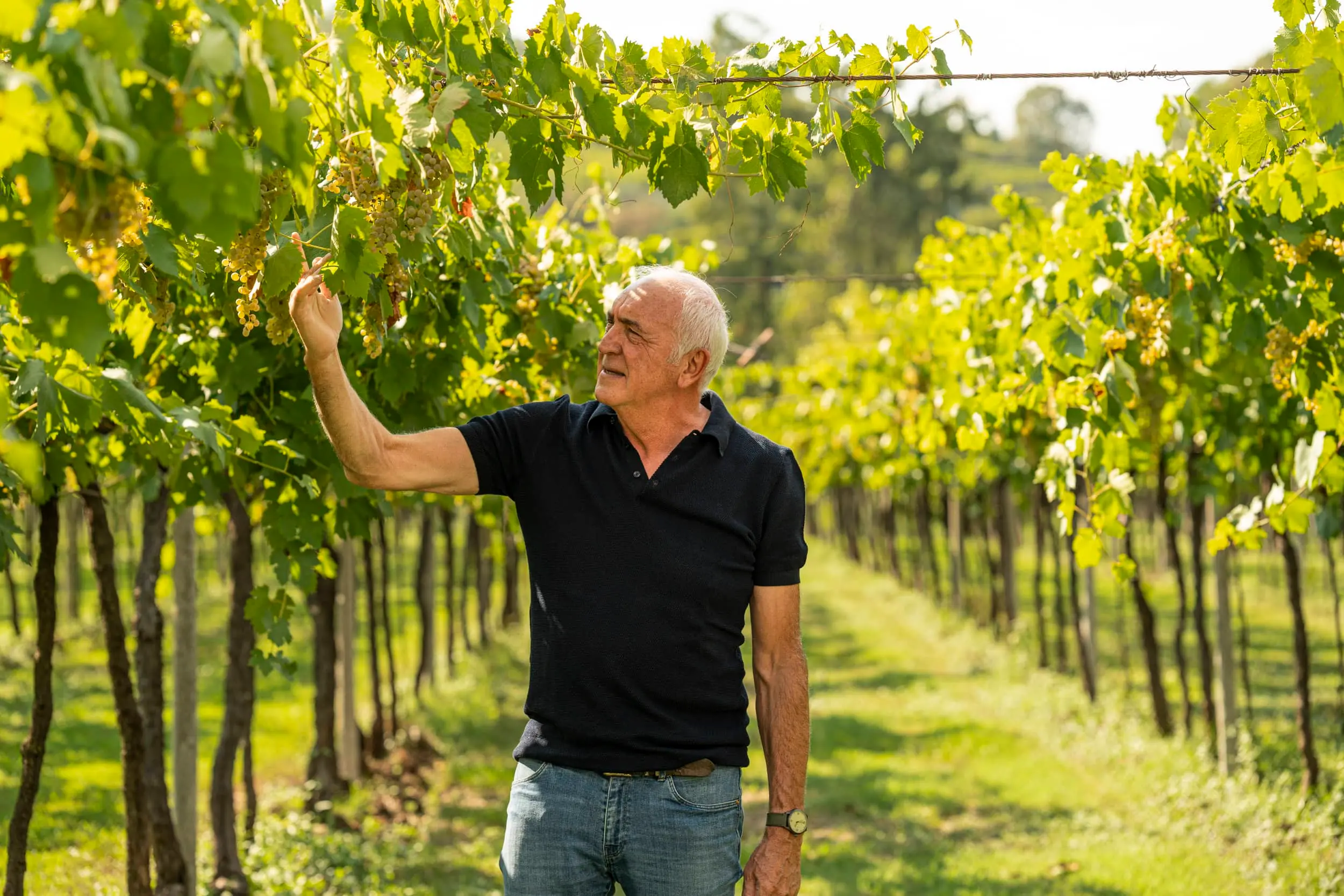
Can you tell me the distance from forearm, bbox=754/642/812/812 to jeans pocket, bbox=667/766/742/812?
97 mm

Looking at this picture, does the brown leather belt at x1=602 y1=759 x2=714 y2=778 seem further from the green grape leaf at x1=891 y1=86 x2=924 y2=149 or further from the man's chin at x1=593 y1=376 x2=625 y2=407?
the green grape leaf at x1=891 y1=86 x2=924 y2=149

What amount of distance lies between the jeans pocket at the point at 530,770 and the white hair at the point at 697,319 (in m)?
0.86

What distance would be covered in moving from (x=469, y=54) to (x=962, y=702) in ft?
34.1


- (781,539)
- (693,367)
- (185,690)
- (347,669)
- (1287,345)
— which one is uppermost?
(1287,345)

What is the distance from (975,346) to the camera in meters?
6.32

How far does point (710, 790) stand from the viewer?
2586 millimetres

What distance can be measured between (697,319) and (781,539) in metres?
0.50

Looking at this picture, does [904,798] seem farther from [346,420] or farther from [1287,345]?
[346,420]

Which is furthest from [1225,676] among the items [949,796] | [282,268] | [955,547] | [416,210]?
[955,547]

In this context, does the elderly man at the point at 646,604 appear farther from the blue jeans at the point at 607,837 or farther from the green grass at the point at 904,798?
the green grass at the point at 904,798

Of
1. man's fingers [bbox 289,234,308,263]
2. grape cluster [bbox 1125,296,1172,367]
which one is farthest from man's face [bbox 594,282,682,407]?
grape cluster [bbox 1125,296,1172,367]

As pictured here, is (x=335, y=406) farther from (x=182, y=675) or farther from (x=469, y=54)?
(x=182, y=675)

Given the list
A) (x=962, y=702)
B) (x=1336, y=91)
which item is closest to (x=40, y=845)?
(x=1336, y=91)

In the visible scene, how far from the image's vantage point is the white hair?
2.69m
